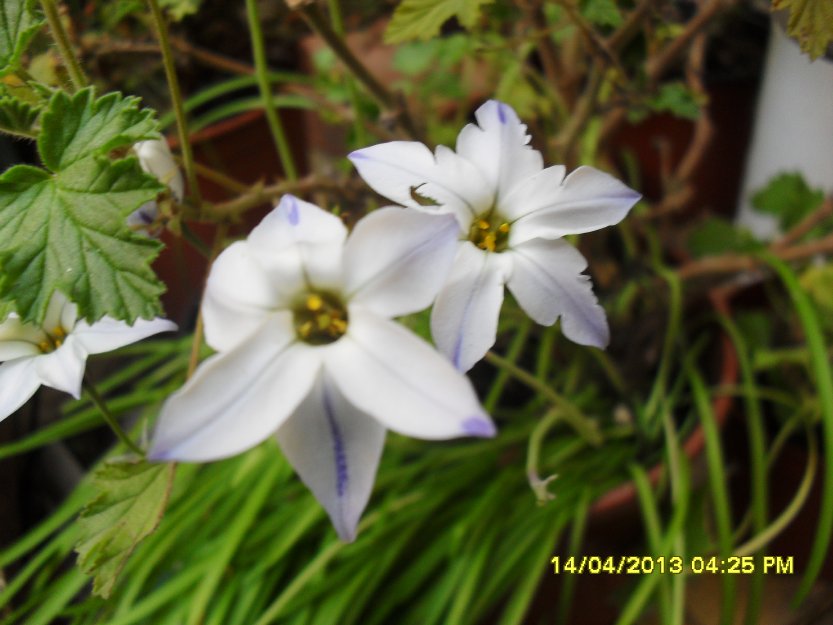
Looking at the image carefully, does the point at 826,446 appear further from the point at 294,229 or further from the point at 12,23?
the point at 12,23

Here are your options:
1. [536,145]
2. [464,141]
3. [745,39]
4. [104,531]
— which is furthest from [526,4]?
[745,39]

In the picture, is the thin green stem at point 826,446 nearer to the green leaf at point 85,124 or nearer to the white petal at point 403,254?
the white petal at point 403,254

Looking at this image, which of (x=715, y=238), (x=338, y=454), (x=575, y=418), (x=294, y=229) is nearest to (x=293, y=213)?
(x=294, y=229)

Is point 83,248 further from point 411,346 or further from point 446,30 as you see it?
point 446,30

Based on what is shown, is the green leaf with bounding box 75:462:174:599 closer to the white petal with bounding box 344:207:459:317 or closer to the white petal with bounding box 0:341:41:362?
the white petal with bounding box 0:341:41:362

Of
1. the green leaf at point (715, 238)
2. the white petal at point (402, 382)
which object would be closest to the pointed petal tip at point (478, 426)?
the white petal at point (402, 382)

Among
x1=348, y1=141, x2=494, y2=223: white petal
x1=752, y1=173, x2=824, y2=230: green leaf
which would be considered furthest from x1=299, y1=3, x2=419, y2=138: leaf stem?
x1=752, y1=173, x2=824, y2=230: green leaf
